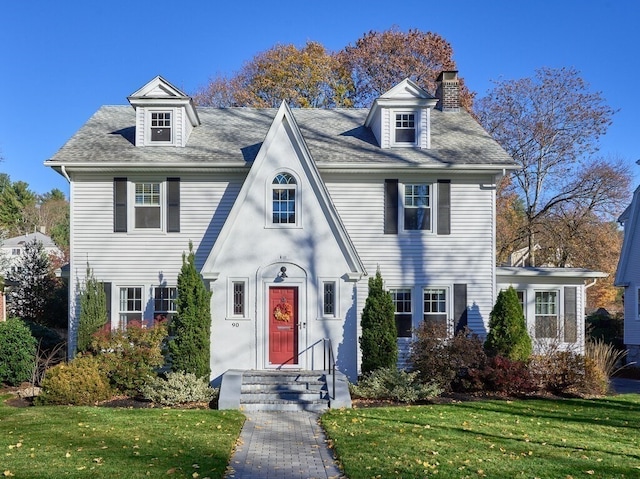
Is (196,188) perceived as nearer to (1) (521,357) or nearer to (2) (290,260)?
(2) (290,260)

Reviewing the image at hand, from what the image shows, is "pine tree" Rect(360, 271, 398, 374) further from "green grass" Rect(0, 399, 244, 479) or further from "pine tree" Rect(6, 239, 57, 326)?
"pine tree" Rect(6, 239, 57, 326)

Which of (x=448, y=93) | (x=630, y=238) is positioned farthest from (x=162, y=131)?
(x=630, y=238)

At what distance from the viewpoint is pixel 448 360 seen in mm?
16297

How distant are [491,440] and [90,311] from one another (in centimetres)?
1128

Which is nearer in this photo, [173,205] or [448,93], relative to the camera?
[173,205]

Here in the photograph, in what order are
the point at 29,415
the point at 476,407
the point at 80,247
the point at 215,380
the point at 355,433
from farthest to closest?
the point at 80,247, the point at 215,380, the point at 476,407, the point at 29,415, the point at 355,433

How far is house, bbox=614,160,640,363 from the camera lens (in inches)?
1001

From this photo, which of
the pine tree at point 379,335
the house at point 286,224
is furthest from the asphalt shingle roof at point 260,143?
the pine tree at point 379,335

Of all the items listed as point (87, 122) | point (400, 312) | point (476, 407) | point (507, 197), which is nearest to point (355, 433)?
point (476, 407)

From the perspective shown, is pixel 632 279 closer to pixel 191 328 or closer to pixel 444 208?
pixel 444 208

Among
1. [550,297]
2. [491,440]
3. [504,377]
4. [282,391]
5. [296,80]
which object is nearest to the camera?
[491,440]

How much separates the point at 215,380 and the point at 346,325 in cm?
381

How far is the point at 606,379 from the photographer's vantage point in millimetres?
16703

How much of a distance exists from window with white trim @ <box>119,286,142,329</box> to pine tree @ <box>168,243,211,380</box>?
7.38 feet
